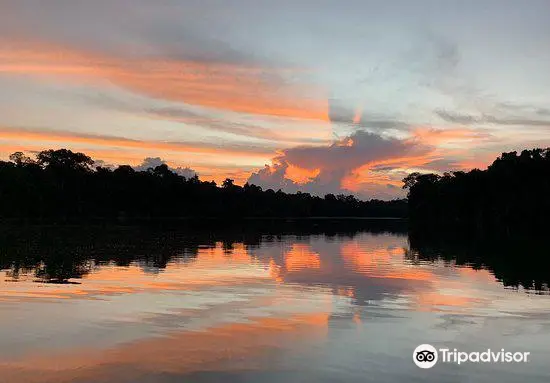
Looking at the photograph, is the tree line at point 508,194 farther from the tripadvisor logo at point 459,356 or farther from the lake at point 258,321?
the tripadvisor logo at point 459,356

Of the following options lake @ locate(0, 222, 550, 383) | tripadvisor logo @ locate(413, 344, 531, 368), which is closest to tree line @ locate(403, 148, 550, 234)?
lake @ locate(0, 222, 550, 383)

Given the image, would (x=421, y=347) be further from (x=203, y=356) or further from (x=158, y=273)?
(x=158, y=273)

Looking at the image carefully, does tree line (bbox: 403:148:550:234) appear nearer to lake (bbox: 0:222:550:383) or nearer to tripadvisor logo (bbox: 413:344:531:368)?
lake (bbox: 0:222:550:383)

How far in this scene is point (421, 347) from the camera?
16.0 m

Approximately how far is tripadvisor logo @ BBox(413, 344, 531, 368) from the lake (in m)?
0.25

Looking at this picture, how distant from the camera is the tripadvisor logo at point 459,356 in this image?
14766mm

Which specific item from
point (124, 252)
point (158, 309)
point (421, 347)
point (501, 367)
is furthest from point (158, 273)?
point (501, 367)

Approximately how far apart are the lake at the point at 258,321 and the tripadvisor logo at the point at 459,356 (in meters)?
0.25

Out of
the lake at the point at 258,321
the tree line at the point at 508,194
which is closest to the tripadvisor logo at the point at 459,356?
the lake at the point at 258,321

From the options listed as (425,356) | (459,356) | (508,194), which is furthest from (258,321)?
(508,194)

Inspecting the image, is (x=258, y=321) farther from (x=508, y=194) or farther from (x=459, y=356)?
(x=508, y=194)

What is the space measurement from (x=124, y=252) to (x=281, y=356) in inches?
1272

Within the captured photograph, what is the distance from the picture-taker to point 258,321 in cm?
1920

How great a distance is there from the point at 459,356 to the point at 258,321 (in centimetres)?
688
